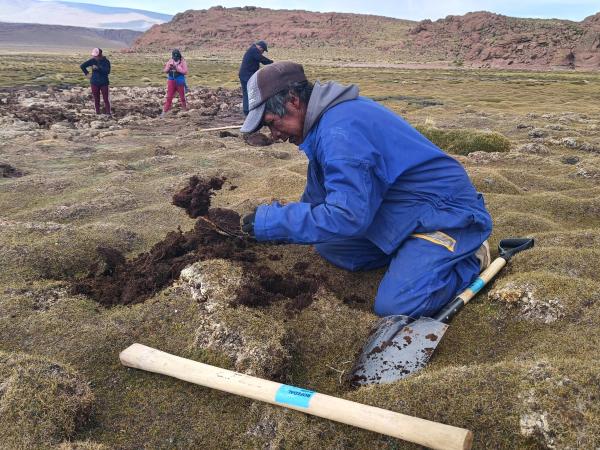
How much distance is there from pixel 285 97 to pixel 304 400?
1.93 m

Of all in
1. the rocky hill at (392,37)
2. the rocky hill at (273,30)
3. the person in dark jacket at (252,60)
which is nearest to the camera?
the person in dark jacket at (252,60)

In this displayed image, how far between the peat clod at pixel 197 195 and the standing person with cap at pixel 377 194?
2.21m

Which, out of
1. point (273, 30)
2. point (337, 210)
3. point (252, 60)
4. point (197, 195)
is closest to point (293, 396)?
point (337, 210)

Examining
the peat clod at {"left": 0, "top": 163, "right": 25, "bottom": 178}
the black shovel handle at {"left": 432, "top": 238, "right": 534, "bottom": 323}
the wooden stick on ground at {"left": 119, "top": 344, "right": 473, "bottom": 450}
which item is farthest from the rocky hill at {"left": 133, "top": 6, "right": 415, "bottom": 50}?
the wooden stick on ground at {"left": 119, "top": 344, "right": 473, "bottom": 450}

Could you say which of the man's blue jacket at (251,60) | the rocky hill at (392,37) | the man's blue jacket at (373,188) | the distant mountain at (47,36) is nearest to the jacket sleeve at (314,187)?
the man's blue jacket at (373,188)

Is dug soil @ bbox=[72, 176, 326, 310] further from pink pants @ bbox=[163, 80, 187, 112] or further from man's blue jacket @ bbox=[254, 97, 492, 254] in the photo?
pink pants @ bbox=[163, 80, 187, 112]

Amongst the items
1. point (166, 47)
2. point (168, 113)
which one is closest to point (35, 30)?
point (166, 47)

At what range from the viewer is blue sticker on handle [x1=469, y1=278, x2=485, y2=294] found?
3463 mm

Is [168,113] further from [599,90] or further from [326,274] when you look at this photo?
[599,90]

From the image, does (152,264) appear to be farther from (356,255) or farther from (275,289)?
(356,255)

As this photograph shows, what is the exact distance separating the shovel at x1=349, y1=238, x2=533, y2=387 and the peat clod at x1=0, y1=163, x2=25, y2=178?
654 cm

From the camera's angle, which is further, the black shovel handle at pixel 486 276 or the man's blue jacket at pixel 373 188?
the black shovel handle at pixel 486 276

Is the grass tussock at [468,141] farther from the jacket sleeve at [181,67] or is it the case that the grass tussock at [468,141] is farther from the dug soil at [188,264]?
the jacket sleeve at [181,67]

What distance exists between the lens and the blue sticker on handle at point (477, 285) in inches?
136
